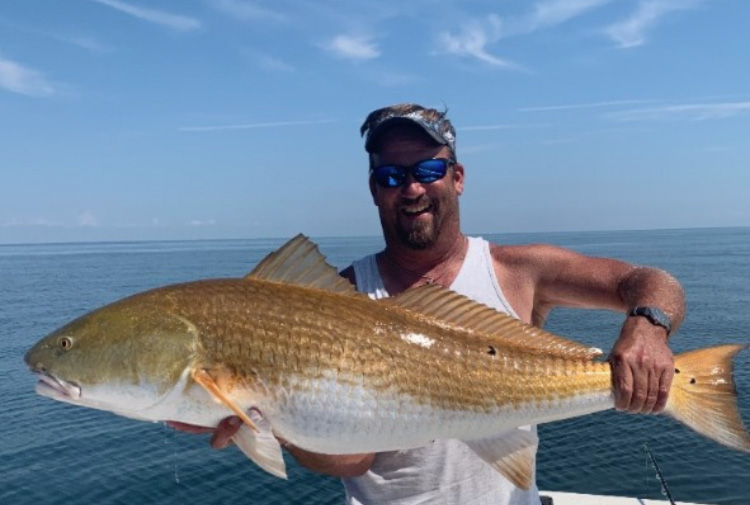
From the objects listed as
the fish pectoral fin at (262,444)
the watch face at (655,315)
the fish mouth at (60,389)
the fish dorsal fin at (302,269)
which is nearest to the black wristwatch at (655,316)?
the watch face at (655,315)

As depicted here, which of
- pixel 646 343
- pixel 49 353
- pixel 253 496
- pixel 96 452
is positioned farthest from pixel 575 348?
pixel 96 452

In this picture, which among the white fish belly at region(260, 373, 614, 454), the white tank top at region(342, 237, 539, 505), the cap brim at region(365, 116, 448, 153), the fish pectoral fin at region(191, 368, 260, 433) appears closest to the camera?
the fish pectoral fin at region(191, 368, 260, 433)

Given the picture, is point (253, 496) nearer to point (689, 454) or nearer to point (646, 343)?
point (689, 454)

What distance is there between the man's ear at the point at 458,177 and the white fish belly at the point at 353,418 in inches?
66.3

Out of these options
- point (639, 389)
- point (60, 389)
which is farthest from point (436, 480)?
point (60, 389)

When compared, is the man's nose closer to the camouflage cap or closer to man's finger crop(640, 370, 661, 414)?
the camouflage cap

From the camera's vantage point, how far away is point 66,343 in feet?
11.0

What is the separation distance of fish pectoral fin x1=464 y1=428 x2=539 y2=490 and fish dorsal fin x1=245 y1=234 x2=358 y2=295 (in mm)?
1093

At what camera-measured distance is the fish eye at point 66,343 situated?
3350mm

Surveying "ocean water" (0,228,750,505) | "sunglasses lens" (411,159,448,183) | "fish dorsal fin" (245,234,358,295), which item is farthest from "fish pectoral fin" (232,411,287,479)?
"ocean water" (0,228,750,505)

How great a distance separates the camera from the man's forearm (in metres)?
3.70

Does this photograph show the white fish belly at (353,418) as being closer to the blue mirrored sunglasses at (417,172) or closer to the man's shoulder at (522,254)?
the man's shoulder at (522,254)

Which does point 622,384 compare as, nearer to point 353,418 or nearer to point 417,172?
point 353,418

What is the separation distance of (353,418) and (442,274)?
57.5 inches
